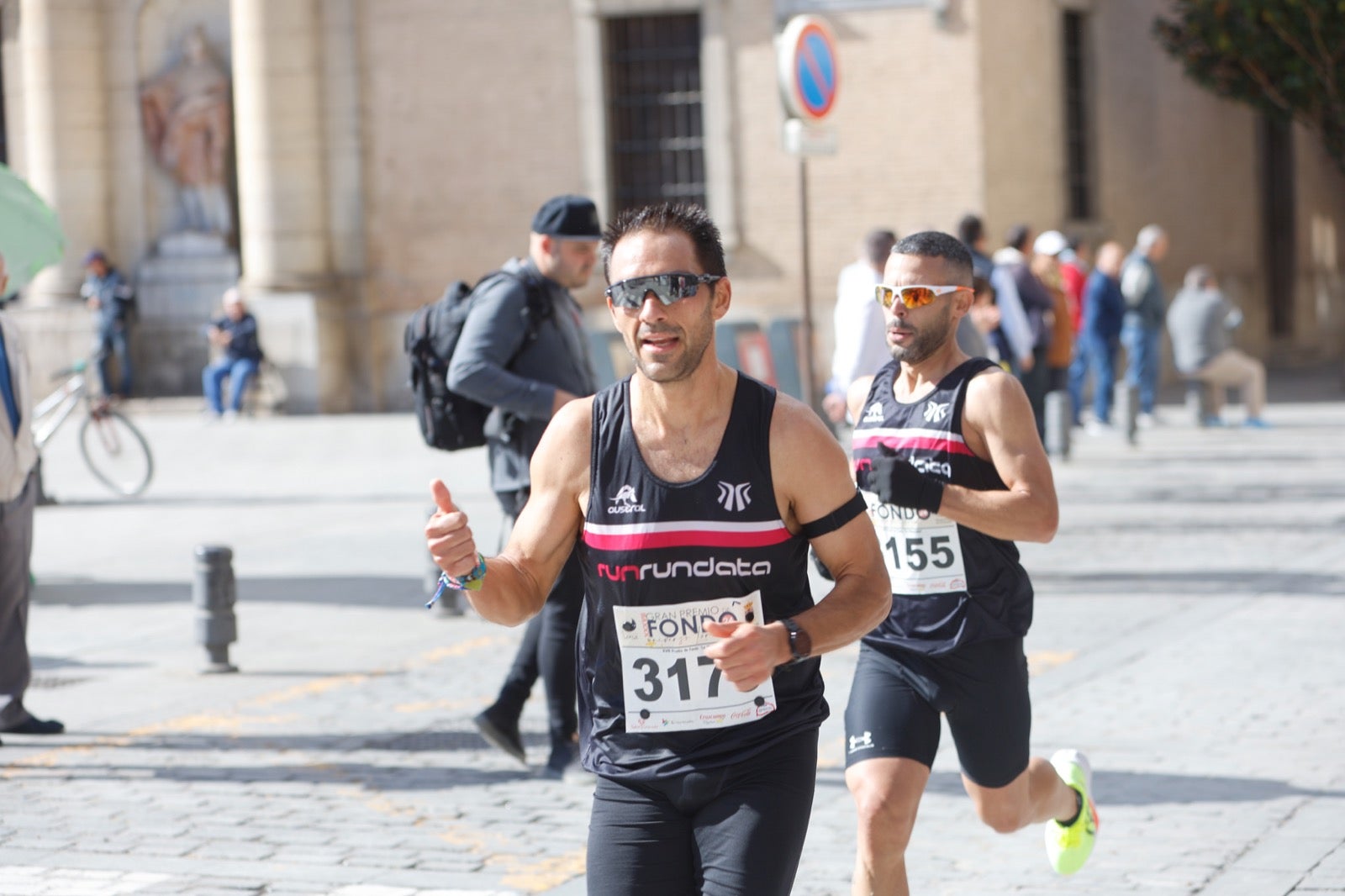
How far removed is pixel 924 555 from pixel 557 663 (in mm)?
2256

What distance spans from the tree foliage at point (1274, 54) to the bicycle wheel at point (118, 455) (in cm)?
1349

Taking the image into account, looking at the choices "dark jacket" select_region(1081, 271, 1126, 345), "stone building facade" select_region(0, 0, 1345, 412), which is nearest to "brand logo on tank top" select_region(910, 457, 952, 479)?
"dark jacket" select_region(1081, 271, 1126, 345)

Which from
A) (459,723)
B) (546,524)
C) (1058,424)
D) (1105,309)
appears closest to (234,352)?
(1105,309)

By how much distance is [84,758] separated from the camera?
7398mm

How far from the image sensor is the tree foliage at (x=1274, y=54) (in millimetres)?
22656

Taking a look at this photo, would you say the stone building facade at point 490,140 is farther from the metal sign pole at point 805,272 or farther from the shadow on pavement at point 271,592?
the shadow on pavement at point 271,592

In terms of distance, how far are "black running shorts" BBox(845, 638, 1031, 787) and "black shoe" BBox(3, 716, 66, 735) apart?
162 inches

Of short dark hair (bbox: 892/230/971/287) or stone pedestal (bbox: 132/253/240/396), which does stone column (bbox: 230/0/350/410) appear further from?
short dark hair (bbox: 892/230/971/287)

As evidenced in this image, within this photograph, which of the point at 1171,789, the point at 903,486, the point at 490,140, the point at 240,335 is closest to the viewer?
the point at 903,486

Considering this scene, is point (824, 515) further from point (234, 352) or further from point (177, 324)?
point (177, 324)

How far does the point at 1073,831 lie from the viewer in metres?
5.34

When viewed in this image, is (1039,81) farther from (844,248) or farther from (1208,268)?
(1208,268)

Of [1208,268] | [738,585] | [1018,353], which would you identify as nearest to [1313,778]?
[738,585]

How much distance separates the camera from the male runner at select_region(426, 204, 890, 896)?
358 centimetres
